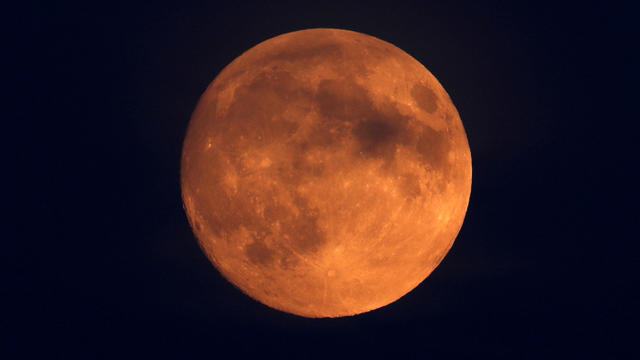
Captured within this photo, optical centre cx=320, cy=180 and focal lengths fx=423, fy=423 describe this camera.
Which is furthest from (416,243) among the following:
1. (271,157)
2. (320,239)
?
(271,157)

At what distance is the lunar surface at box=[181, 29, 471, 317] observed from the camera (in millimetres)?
2398

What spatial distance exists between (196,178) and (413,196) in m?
1.39

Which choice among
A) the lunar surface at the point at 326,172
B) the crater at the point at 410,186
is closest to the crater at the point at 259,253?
the lunar surface at the point at 326,172

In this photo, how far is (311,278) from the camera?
263 cm

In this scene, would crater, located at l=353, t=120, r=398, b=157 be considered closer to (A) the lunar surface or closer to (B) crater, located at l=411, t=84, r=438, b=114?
(A) the lunar surface

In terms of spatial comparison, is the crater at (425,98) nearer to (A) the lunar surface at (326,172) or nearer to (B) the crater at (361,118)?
(A) the lunar surface at (326,172)

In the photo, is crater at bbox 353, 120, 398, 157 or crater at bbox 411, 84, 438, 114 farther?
crater at bbox 411, 84, 438, 114

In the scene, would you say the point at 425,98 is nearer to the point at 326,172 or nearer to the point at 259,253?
the point at 326,172

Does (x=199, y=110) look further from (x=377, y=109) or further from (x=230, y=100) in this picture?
(x=377, y=109)

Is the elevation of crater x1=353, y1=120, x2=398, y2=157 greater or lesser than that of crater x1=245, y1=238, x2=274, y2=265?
greater

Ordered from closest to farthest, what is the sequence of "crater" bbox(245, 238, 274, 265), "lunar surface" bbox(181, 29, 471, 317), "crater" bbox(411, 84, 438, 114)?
"lunar surface" bbox(181, 29, 471, 317)
"crater" bbox(245, 238, 274, 265)
"crater" bbox(411, 84, 438, 114)

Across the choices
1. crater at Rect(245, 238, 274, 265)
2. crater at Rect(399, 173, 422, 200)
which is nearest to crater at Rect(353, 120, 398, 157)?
crater at Rect(399, 173, 422, 200)

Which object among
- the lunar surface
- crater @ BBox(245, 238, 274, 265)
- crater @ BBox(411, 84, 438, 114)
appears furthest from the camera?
crater @ BBox(411, 84, 438, 114)

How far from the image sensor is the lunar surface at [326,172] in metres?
2.40
